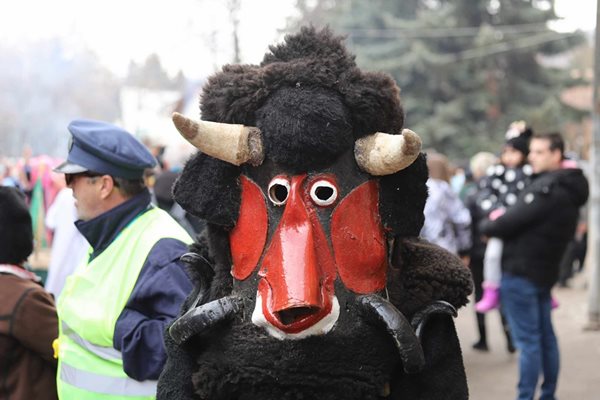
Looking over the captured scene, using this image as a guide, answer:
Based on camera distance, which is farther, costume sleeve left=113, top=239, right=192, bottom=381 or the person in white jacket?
the person in white jacket

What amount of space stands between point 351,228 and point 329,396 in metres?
0.42

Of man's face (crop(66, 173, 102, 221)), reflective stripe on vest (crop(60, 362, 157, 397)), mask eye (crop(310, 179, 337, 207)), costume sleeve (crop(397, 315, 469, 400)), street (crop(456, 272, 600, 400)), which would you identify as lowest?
street (crop(456, 272, 600, 400))

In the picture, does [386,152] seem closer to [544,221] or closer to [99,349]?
[99,349]

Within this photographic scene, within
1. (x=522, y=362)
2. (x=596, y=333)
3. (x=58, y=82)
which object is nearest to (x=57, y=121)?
(x=58, y=82)

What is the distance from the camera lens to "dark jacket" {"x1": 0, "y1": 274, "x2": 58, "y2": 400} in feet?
10.5

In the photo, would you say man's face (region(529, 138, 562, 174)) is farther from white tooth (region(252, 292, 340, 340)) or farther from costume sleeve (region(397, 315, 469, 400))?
white tooth (region(252, 292, 340, 340))

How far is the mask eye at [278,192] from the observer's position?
1.96 m

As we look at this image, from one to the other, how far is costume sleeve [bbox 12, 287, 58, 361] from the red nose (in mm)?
1654

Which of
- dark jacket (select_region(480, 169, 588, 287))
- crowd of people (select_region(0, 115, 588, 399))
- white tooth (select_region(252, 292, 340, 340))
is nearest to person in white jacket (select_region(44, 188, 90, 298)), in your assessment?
crowd of people (select_region(0, 115, 588, 399))

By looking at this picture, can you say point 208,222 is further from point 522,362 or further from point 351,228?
point 522,362

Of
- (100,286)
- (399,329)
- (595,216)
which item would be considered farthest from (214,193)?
(595,216)

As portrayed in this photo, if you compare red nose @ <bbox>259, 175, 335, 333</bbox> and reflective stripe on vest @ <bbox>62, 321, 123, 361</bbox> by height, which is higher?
red nose @ <bbox>259, 175, 335, 333</bbox>

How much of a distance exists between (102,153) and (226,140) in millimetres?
1259

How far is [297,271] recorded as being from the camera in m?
1.85
